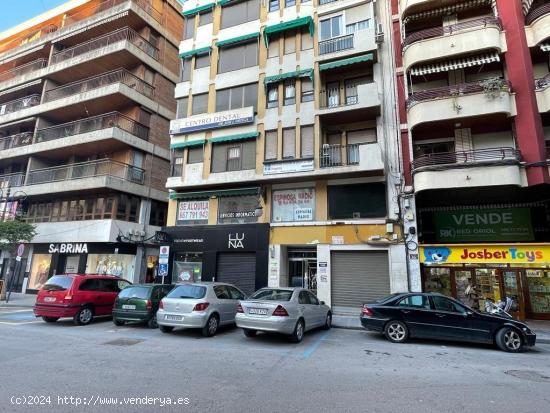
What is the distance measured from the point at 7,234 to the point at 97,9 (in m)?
19.9

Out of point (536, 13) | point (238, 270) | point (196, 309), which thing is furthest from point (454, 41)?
point (196, 309)

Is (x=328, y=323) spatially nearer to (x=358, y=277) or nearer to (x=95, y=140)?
(x=358, y=277)

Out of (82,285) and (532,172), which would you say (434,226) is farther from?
(82,285)

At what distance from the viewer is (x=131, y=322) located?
11.5 m

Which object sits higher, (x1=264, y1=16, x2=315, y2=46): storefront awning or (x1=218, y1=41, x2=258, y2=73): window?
(x1=264, y1=16, x2=315, y2=46): storefront awning

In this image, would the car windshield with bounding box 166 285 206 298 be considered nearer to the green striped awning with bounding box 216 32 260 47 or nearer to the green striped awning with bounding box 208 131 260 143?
the green striped awning with bounding box 208 131 260 143

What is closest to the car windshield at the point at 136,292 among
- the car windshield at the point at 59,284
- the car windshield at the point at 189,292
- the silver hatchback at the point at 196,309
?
the silver hatchback at the point at 196,309

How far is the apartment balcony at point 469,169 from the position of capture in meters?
13.3

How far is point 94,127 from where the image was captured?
2420 centimetres

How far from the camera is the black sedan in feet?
29.2

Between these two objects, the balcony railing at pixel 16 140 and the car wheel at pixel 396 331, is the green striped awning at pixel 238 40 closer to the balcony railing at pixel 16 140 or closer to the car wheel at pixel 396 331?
the car wheel at pixel 396 331

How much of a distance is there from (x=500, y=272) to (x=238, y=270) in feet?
39.9

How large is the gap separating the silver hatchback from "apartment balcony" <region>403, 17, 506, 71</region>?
13614 millimetres

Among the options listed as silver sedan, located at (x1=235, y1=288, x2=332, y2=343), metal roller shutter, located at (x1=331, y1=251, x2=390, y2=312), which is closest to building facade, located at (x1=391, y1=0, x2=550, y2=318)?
metal roller shutter, located at (x1=331, y1=251, x2=390, y2=312)
